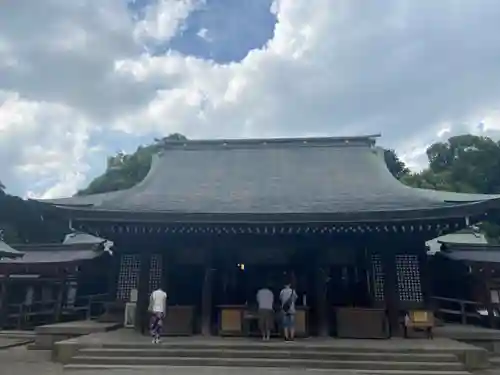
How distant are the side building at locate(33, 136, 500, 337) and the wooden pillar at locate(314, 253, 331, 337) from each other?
0.09ft

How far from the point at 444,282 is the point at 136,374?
11594 millimetres

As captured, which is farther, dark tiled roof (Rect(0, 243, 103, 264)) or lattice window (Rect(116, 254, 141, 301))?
dark tiled roof (Rect(0, 243, 103, 264))

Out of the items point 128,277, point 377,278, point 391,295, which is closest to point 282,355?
point 391,295

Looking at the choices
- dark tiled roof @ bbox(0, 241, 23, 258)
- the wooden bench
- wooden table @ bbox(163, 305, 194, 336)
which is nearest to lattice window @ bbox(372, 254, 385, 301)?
the wooden bench

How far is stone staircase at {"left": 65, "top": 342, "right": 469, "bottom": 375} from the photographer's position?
896 centimetres

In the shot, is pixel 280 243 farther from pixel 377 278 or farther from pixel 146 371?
pixel 146 371

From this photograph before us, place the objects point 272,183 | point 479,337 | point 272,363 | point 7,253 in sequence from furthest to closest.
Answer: point 7,253 → point 272,183 → point 479,337 → point 272,363

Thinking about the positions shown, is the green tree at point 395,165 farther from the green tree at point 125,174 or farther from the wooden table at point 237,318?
the wooden table at point 237,318

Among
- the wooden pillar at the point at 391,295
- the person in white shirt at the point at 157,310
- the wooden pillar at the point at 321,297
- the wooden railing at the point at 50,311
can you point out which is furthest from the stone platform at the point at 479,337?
the wooden railing at the point at 50,311

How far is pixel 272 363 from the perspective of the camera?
30.4 feet

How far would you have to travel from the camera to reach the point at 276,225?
10953 millimetres

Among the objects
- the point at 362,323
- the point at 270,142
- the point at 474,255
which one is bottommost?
the point at 362,323

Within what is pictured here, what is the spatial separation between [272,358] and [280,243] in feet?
11.1

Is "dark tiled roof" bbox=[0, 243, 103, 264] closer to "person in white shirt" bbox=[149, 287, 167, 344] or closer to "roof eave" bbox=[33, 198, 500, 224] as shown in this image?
"roof eave" bbox=[33, 198, 500, 224]
